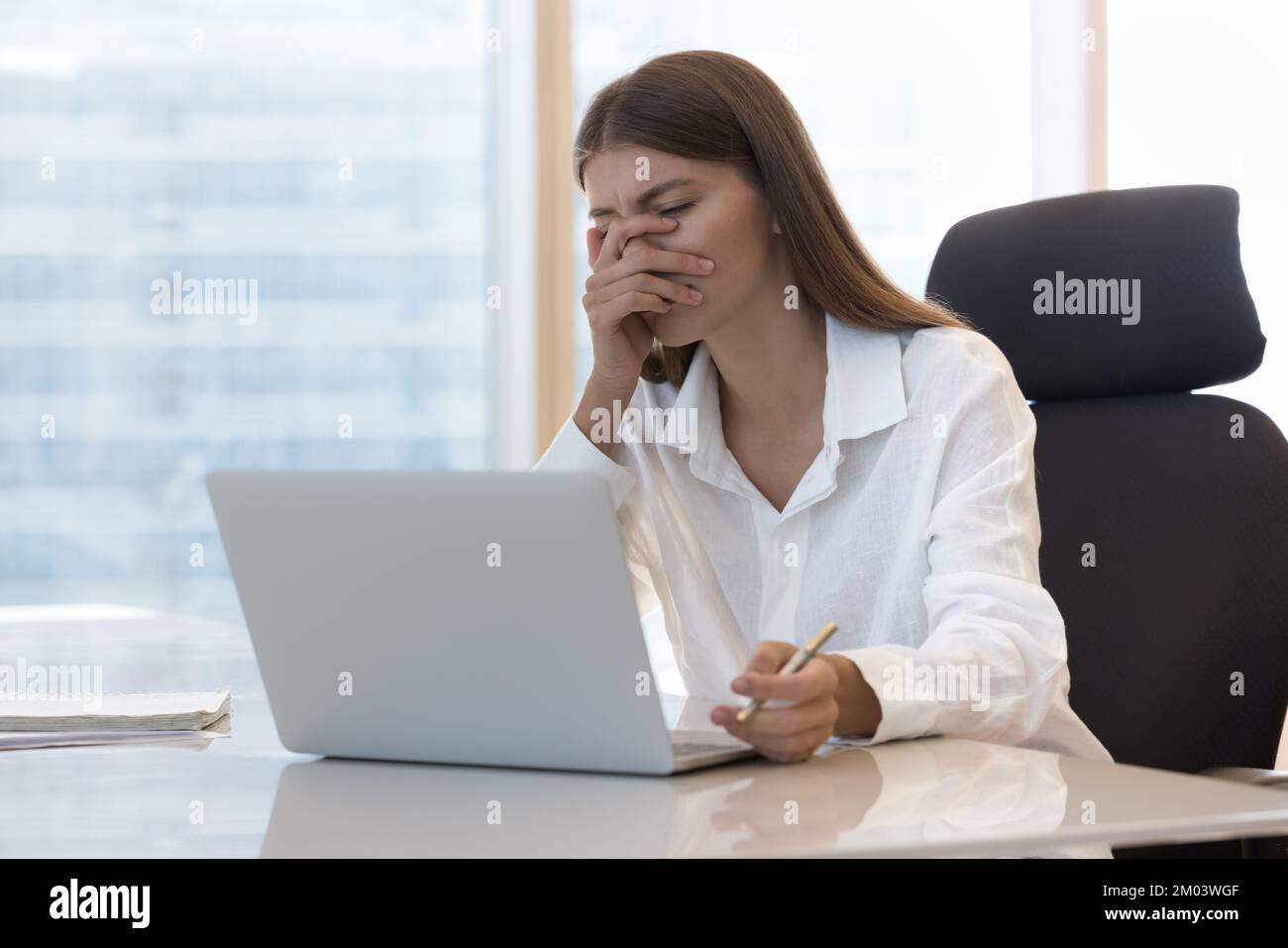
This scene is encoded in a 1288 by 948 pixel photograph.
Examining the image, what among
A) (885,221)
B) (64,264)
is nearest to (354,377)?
(64,264)

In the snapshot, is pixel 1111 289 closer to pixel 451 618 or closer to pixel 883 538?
pixel 883 538

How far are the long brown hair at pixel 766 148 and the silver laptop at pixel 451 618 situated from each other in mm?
630

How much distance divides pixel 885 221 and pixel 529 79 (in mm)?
827

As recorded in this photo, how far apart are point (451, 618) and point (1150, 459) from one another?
95cm

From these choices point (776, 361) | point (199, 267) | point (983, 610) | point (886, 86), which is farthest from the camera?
point (886, 86)

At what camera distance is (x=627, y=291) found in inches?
51.8

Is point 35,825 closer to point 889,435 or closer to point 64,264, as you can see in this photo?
point 889,435

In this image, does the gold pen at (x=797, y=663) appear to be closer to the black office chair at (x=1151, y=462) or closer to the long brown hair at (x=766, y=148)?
the long brown hair at (x=766, y=148)

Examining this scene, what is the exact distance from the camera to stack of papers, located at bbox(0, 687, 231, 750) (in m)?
0.99

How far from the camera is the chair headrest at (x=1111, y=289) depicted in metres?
1.39

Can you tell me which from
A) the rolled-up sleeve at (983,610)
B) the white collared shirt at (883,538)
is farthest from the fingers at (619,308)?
the rolled-up sleeve at (983,610)

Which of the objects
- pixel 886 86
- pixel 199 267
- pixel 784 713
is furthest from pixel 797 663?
pixel 886 86

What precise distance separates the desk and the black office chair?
0.59m

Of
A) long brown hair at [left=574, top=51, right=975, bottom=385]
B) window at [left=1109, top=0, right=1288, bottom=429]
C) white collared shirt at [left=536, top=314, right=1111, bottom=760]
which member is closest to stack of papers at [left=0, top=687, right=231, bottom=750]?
white collared shirt at [left=536, top=314, right=1111, bottom=760]
